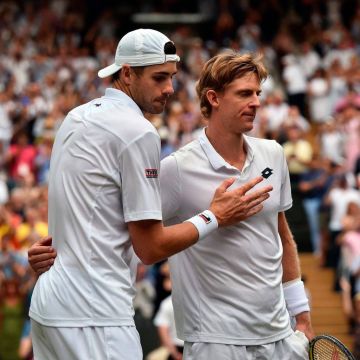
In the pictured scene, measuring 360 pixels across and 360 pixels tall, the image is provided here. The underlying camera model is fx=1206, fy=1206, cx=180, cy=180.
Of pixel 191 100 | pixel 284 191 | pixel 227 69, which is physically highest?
pixel 227 69

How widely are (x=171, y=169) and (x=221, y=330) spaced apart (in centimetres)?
Answer: 74

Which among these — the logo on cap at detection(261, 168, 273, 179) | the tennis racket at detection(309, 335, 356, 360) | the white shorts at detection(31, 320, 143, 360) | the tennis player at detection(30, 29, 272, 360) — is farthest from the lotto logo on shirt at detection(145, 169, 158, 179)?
the tennis racket at detection(309, 335, 356, 360)

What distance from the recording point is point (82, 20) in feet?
95.8

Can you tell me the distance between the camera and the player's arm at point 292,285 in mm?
5504

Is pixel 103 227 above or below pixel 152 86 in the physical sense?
below

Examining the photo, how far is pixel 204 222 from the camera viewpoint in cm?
485

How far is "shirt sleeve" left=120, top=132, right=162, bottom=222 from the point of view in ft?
15.1

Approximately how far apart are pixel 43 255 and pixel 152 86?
794 mm

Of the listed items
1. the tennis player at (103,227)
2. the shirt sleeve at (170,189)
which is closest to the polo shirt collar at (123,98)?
the tennis player at (103,227)

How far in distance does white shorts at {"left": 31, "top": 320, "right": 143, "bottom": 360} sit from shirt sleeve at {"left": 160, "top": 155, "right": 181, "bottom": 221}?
0.80 metres

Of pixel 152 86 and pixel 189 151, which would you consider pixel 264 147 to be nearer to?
pixel 189 151

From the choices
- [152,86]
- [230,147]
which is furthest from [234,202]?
[152,86]

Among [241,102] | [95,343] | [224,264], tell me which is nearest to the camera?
[95,343]

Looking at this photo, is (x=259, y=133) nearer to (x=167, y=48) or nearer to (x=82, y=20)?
(x=82, y=20)
